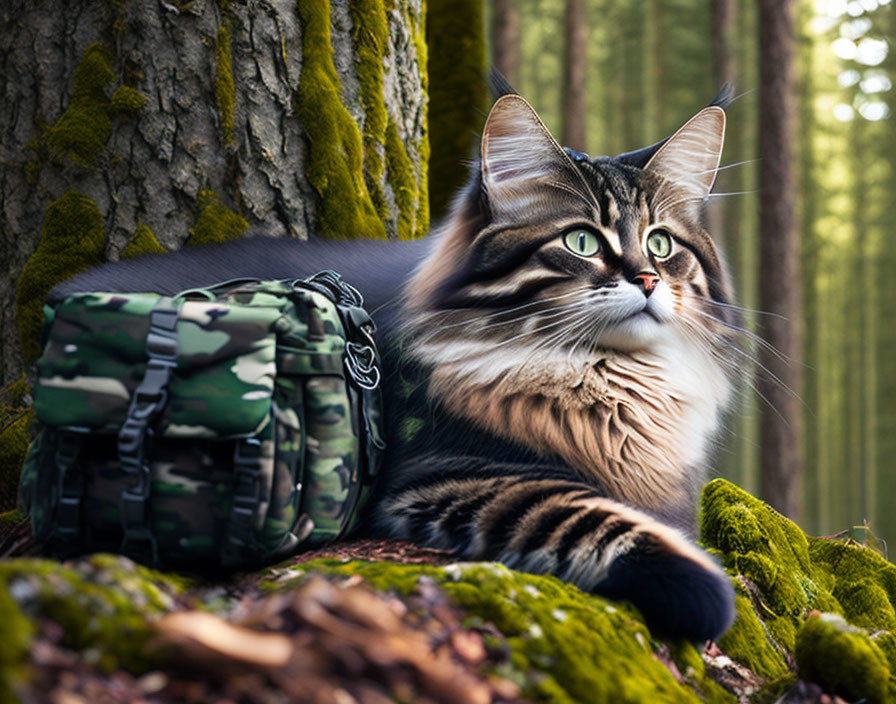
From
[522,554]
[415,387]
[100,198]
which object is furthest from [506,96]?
[100,198]

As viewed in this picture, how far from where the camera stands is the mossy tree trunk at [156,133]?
106 inches

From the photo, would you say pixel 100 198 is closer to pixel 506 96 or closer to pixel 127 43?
pixel 127 43

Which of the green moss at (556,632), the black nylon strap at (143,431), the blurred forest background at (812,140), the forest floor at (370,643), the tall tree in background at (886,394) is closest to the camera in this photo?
the forest floor at (370,643)

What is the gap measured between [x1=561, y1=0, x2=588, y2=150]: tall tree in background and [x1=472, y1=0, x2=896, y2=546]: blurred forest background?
21 mm

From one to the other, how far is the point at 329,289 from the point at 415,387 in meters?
0.43

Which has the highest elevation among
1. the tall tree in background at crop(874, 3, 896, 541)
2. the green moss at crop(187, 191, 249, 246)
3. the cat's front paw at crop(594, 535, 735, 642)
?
the green moss at crop(187, 191, 249, 246)

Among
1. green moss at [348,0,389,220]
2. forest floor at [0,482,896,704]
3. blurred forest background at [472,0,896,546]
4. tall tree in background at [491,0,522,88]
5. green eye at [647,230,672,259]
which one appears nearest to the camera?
forest floor at [0,482,896,704]

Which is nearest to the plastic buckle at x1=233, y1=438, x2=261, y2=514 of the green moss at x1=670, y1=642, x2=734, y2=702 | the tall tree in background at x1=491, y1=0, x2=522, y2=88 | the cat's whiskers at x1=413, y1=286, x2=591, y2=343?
the cat's whiskers at x1=413, y1=286, x2=591, y2=343

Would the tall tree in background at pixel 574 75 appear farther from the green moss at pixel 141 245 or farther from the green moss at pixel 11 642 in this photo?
the green moss at pixel 11 642

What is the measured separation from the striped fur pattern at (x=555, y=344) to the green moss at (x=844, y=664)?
1.55ft

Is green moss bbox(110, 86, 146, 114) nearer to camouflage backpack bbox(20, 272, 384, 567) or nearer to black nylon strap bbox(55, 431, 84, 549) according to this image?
camouflage backpack bbox(20, 272, 384, 567)

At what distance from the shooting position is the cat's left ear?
2.48m

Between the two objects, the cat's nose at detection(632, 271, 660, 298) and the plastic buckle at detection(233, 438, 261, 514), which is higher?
the cat's nose at detection(632, 271, 660, 298)

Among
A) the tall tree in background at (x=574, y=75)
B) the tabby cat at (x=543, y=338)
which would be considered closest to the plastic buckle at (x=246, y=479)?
the tabby cat at (x=543, y=338)
